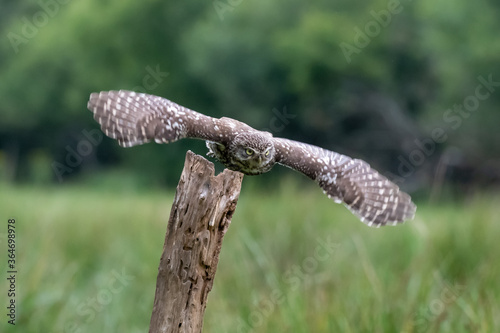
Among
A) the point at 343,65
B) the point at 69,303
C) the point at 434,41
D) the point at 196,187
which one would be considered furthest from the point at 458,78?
the point at 196,187

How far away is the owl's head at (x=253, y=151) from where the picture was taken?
5.23 m

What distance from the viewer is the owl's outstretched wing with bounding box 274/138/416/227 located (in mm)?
5574

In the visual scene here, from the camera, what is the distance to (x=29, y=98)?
41.3 metres

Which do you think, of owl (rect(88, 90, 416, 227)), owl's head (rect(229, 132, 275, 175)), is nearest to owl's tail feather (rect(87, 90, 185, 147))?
owl (rect(88, 90, 416, 227))

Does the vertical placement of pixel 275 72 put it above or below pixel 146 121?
above

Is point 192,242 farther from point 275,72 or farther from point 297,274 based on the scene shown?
point 275,72

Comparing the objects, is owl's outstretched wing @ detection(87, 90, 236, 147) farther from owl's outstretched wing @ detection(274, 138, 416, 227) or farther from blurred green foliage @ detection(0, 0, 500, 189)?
blurred green foliage @ detection(0, 0, 500, 189)

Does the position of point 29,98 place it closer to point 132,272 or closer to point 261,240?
point 132,272

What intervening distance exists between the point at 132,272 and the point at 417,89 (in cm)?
2695

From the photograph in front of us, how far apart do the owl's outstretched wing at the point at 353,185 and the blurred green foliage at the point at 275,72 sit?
23985 millimetres

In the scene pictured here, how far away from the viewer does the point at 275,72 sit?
35906mm

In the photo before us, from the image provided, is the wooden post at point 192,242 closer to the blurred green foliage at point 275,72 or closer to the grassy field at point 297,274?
the grassy field at point 297,274

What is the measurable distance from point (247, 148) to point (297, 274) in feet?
7.98

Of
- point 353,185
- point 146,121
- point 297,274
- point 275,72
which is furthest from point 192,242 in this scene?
point 275,72
